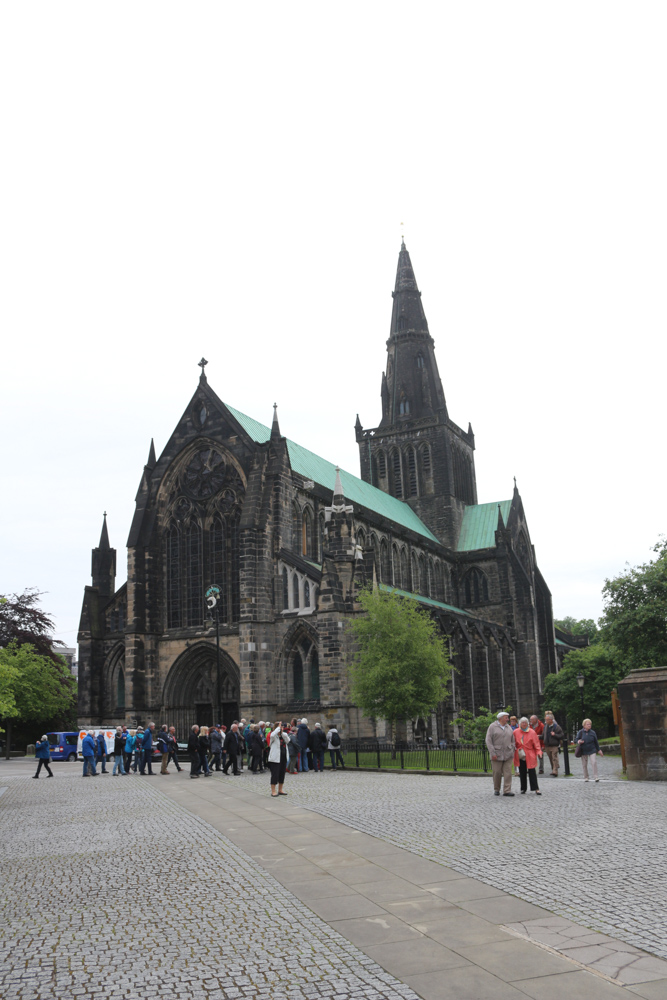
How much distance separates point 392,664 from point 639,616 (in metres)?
12.4

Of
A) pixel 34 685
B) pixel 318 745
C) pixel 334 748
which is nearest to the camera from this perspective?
pixel 318 745

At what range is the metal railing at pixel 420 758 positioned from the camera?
2439 centimetres

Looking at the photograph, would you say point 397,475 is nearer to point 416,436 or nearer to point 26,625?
point 416,436

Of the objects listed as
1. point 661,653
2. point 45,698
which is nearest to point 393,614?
point 661,653

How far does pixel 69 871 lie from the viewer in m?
9.95

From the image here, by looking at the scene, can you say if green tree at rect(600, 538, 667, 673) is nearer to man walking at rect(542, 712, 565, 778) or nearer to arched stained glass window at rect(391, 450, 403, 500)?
man walking at rect(542, 712, 565, 778)

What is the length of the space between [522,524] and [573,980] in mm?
63388

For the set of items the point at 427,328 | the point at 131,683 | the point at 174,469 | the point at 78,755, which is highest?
the point at 427,328

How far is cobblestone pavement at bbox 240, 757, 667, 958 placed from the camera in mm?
7406

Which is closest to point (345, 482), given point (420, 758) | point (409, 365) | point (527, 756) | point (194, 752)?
point (409, 365)

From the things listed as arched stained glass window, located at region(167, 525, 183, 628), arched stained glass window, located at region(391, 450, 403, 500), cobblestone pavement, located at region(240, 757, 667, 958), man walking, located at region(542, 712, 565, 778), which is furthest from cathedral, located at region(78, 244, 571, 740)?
cobblestone pavement, located at region(240, 757, 667, 958)

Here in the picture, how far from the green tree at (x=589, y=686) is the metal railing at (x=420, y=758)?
1985 cm

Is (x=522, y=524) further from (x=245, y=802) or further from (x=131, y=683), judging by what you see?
(x=245, y=802)

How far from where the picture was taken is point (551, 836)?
10.9 meters
